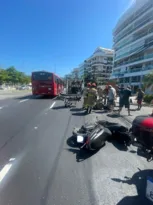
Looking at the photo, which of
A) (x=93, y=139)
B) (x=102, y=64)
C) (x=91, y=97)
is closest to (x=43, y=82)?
(x=91, y=97)

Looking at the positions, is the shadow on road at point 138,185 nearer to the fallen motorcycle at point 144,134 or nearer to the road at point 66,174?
the road at point 66,174

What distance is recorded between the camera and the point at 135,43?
5322 cm

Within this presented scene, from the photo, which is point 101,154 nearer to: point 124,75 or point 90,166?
point 90,166

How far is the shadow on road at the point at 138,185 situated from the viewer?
255cm

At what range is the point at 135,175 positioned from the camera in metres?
3.33

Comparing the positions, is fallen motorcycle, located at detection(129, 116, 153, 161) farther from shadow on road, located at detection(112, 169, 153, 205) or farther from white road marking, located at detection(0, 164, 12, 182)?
white road marking, located at detection(0, 164, 12, 182)

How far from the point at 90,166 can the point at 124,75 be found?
58.1 metres

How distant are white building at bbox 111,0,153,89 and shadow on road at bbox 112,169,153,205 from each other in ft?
146

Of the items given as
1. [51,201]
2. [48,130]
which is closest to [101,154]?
[51,201]

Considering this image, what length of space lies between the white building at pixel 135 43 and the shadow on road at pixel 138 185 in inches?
1747

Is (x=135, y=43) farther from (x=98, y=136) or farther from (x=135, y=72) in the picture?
(x=98, y=136)

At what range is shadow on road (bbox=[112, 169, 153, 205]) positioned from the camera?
2553mm

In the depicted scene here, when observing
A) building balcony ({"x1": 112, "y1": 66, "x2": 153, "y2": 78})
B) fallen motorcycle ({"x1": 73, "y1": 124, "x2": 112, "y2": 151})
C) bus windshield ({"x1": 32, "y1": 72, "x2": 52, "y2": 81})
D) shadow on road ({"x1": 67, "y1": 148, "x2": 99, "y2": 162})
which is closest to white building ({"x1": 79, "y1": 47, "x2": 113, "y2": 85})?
building balcony ({"x1": 112, "y1": 66, "x2": 153, "y2": 78})

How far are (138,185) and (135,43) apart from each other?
57.4 m
